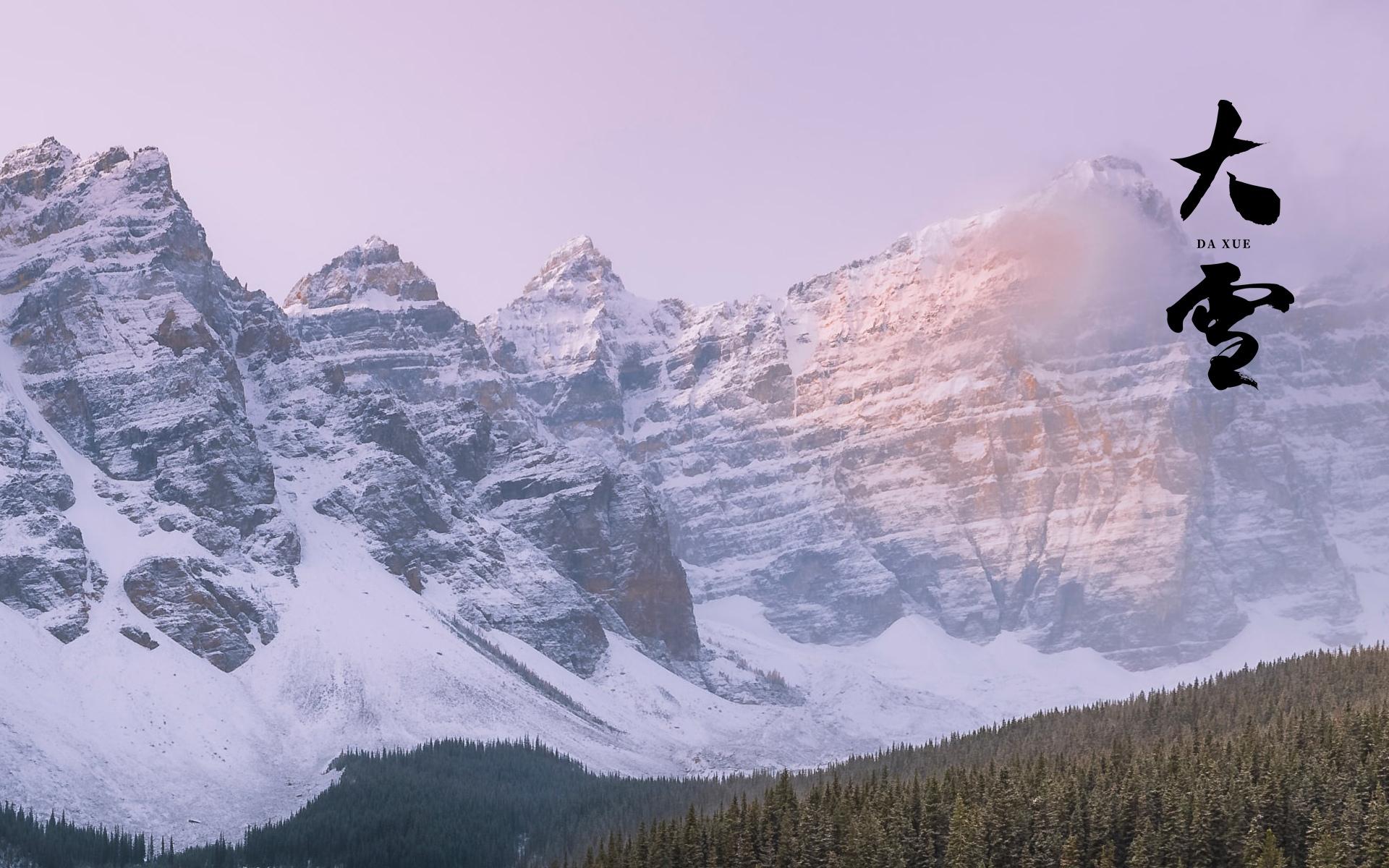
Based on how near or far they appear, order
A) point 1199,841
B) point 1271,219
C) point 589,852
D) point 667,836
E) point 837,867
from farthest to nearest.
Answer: point 589,852 → point 667,836 → point 837,867 → point 1199,841 → point 1271,219

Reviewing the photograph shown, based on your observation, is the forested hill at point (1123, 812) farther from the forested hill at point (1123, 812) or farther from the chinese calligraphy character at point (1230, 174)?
the chinese calligraphy character at point (1230, 174)

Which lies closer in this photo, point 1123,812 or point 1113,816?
point 1123,812

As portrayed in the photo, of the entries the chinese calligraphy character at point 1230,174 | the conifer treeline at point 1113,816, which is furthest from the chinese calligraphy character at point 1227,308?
the conifer treeline at point 1113,816

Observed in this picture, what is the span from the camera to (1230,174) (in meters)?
40.4

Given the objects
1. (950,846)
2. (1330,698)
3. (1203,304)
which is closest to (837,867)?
(950,846)

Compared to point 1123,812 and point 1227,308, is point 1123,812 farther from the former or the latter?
point 1227,308

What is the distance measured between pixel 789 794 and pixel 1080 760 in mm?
26079

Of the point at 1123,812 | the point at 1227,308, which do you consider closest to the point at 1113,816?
the point at 1123,812

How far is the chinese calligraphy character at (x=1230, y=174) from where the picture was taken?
3984 centimetres

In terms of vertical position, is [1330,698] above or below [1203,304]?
above

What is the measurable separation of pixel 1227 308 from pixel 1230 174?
3048 mm

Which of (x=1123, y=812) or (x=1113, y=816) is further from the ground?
(x=1123, y=812)

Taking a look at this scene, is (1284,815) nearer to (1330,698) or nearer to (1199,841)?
(1199,841)

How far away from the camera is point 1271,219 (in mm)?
39938
